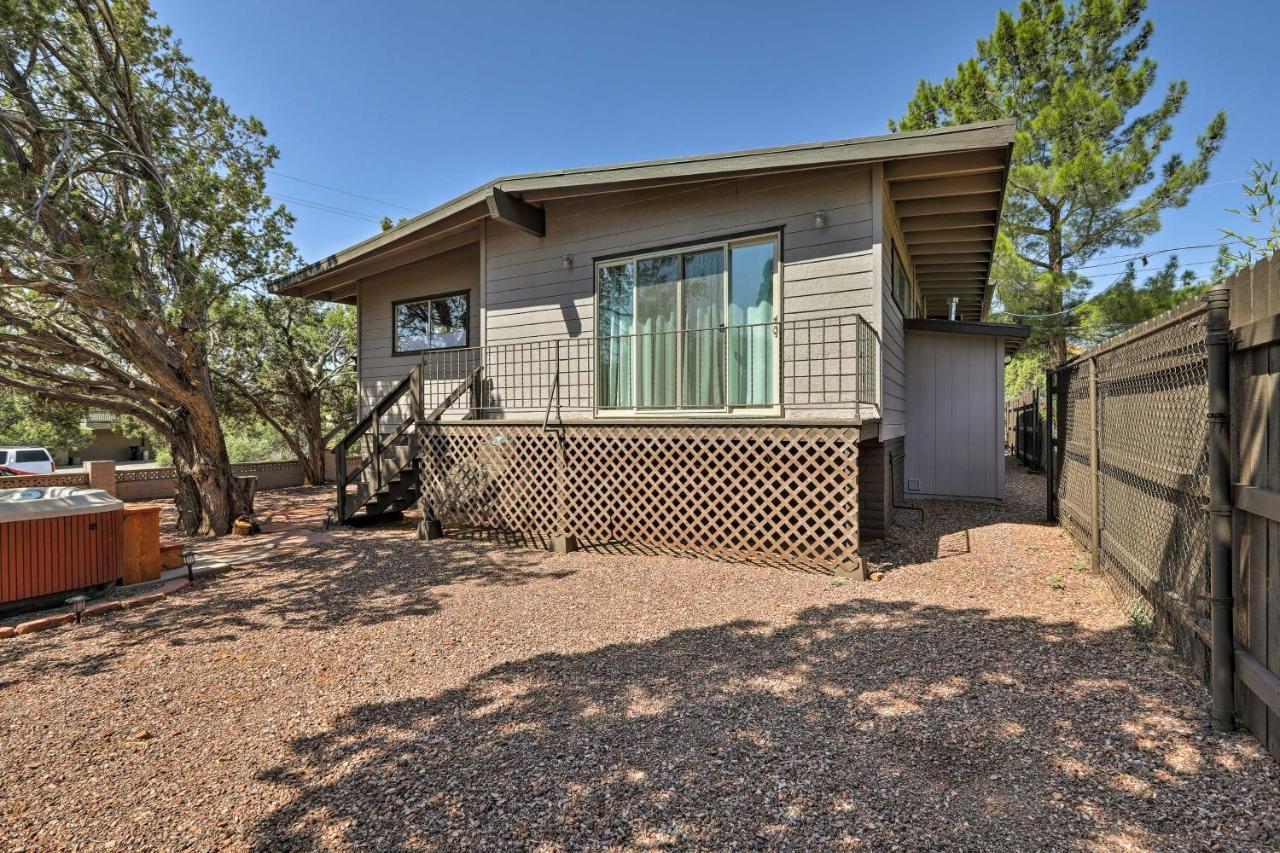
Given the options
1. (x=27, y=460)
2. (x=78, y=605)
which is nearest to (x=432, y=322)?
(x=78, y=605)

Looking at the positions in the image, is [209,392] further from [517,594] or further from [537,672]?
[537,672]

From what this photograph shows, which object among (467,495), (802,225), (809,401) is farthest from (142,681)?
(802,225)

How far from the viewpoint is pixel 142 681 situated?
3.47 metres

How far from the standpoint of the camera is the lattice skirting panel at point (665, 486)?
542cm

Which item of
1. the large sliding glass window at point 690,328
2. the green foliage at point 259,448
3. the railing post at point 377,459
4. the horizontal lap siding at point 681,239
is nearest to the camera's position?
the horizontal lap siding at point 681,239

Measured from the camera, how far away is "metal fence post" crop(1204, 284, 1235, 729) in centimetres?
257

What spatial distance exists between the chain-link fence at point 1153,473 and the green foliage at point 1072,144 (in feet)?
34.7

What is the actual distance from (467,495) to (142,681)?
398 cm

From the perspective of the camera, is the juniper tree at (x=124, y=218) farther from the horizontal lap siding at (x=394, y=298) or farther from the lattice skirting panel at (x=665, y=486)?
the lattice skirting panel at (x=665, y=486)

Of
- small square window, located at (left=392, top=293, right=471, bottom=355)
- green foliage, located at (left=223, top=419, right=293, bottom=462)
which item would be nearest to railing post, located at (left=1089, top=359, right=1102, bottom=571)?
small square window, located at (left=392, top=293, right=471, bottom=355)

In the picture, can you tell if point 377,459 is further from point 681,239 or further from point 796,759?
point 796,759

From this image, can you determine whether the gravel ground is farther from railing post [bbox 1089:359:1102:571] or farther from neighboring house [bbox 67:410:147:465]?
neighboring house [bbox 67:410:147:465]

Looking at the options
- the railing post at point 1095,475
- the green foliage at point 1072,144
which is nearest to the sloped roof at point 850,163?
the railing post at point 1095,475

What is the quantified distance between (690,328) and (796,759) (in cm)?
477
